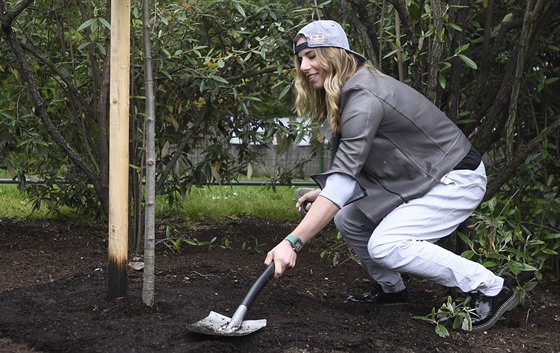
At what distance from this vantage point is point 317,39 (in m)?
3.93

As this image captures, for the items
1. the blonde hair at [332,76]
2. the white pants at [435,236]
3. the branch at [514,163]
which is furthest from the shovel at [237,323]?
the branch at [514,163]

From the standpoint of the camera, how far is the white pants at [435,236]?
13.1 feet

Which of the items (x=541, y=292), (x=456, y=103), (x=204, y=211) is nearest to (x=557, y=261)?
(x=541, y=292)

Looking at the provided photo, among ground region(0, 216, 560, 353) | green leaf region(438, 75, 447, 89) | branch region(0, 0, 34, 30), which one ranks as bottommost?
ground region(0, 216, 560, 353)

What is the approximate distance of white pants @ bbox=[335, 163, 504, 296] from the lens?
3.98 meters

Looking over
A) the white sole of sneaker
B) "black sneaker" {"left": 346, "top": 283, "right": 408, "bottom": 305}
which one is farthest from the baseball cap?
the white sole of sneaker

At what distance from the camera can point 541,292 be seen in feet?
16.8

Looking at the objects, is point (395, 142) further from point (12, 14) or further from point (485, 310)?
point (12, 14)

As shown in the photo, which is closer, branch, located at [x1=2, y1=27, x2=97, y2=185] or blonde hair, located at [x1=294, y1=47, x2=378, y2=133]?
blonde hair, located at [x1=294, y1=47, x2=378, y2=133]

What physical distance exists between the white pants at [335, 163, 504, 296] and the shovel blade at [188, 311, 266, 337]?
2.31 feet

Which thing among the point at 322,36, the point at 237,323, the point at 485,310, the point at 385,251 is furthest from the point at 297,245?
the point at 485,310

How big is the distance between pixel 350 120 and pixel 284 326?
95 centimetres

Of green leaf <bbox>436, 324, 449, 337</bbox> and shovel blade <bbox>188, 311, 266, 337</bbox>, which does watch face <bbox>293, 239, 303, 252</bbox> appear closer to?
shovel blade <bbox>188, 311, 266, 337</bbox>

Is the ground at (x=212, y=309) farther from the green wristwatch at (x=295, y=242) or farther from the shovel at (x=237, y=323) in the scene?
the green wristwatch at (x=295, y=242)
